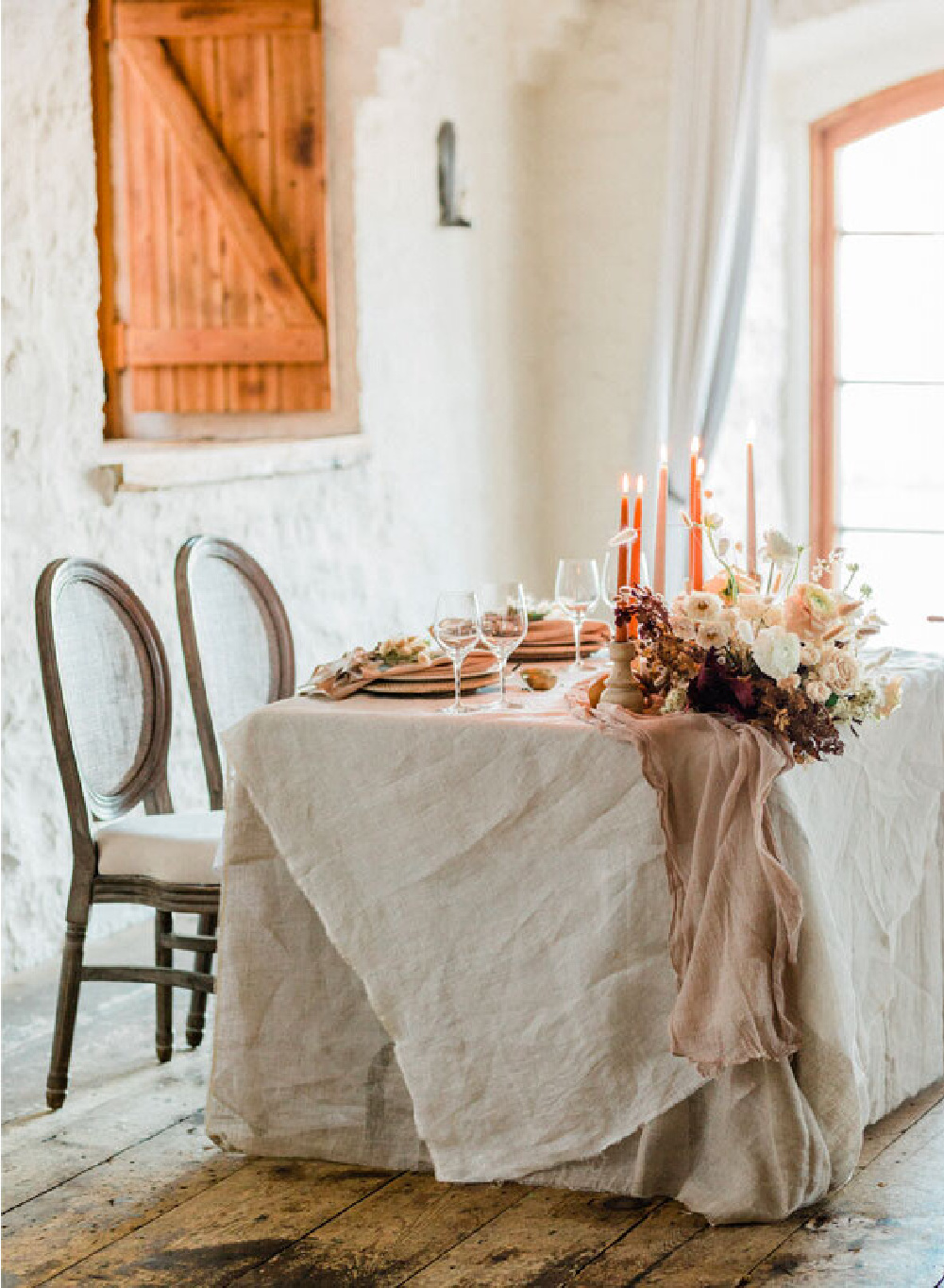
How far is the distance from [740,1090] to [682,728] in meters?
0.53

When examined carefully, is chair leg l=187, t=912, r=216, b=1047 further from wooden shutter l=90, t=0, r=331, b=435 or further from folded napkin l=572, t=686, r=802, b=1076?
wooden shutter l=90, t=0, r=331, b=435

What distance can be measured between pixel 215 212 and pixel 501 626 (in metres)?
2.38

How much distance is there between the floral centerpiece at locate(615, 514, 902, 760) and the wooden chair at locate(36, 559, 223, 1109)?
0.94 meters

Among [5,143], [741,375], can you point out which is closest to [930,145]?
[741,375]

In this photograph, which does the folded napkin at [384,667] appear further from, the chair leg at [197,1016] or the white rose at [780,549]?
the chair leg at [197,1016]

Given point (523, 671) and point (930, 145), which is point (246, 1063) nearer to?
point (523, 671)

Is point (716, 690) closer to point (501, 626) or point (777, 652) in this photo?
point (777, 652)

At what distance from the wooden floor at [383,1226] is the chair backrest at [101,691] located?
1.94 feet

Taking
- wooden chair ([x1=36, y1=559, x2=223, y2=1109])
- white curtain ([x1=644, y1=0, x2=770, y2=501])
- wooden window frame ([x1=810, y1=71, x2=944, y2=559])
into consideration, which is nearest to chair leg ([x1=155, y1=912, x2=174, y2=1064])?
wooden chair ([x1=36, y1=559, x2=223, y2=1109])

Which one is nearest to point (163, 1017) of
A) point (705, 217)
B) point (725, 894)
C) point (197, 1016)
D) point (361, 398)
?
point (197, 1016)

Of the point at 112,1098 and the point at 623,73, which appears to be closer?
the point at 112,1098

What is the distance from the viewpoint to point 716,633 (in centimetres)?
267

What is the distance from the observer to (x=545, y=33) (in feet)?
18.4

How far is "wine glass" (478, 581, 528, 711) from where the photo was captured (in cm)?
288
